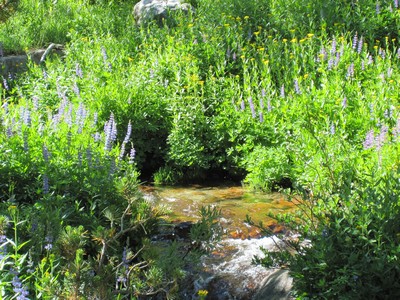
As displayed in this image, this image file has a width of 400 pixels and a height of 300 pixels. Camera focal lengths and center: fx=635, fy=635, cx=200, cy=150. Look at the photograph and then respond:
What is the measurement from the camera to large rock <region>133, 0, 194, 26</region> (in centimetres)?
1152

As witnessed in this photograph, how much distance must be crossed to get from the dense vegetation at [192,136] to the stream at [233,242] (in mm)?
250

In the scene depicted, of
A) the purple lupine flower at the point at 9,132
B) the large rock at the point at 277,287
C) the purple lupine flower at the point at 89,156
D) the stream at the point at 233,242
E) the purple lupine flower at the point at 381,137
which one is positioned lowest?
the stream at the point at 233,242

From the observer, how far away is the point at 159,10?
460 inches

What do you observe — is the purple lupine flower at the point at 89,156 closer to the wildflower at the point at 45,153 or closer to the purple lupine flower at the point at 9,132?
the wildflower at the point at 45,153

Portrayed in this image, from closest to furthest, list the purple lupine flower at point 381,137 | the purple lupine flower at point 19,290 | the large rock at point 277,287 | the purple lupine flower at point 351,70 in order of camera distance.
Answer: the purple lupine flower at point 19,290
the large rock at point 277,287
the purple lupine flower at point 381,137
the purple lupine flower at point 351,70

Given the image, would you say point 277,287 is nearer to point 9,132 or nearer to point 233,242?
point 233,242

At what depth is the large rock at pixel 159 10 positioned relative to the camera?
1152cm

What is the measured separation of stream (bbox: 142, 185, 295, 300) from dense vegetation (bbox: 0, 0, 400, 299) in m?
0.25

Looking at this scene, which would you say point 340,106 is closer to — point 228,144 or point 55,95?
point 228,144

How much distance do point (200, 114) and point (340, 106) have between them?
5.95 ft

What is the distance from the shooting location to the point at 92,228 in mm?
4902

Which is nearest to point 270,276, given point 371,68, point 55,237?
point 55,237

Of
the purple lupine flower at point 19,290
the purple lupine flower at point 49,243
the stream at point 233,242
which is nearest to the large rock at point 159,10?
the stream at point 233,242

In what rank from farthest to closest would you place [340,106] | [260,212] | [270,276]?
1. [340,106]
2. [260,212]
3. [270,276]
